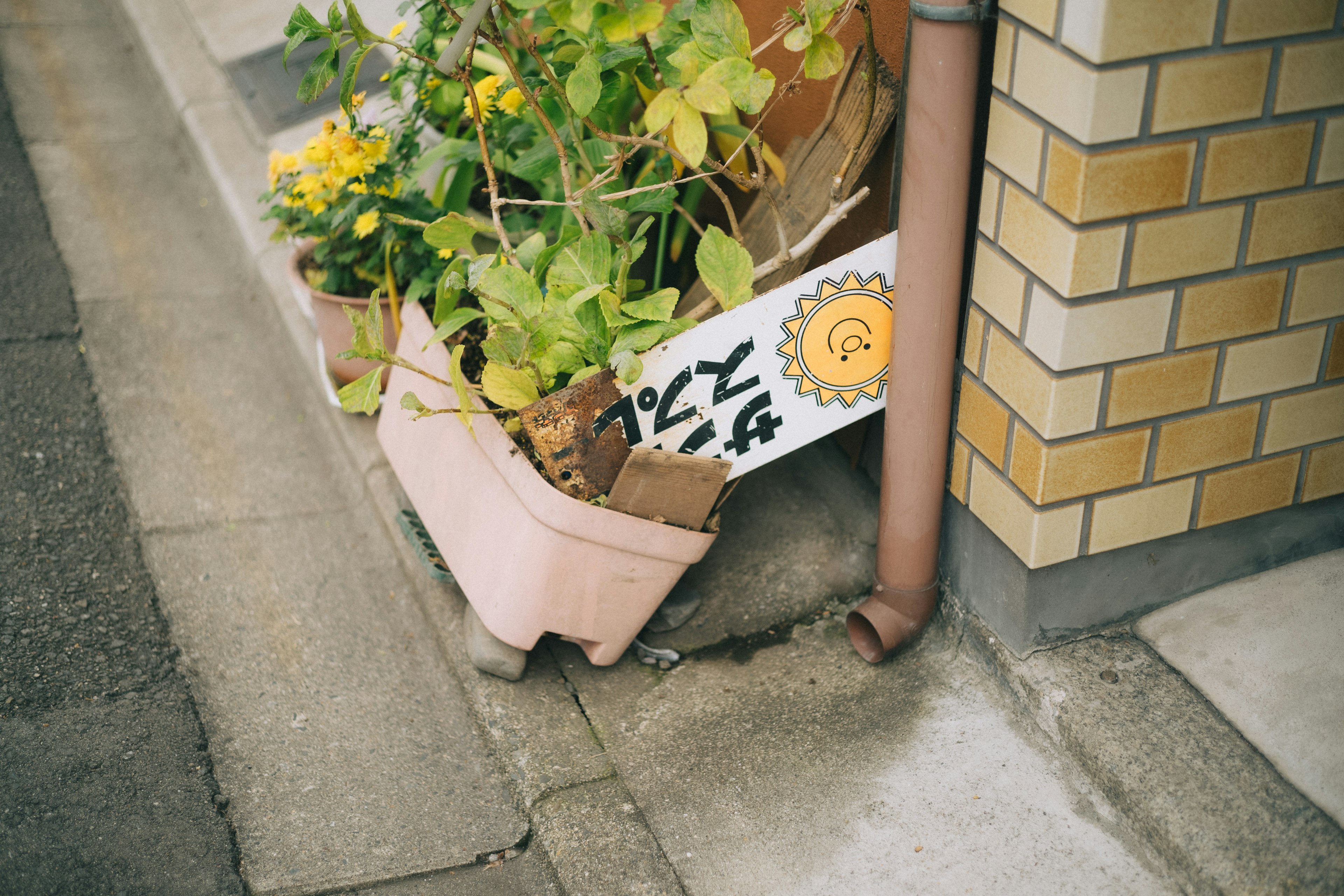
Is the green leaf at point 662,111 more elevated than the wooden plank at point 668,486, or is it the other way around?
the green leaf at point 662,111

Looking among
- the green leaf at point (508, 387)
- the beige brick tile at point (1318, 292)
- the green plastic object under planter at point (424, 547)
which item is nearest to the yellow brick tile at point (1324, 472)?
the beige brick tile at point (1318, 292)

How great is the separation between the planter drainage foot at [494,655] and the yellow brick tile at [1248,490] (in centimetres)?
123

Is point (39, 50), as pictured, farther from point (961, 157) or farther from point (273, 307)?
point (961, 157)

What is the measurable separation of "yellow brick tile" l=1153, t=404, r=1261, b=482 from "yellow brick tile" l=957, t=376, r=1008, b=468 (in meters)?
0.23

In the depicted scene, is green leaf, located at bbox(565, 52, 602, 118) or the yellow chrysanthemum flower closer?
green leaf, located at bbox(565, 52, 602, 118)

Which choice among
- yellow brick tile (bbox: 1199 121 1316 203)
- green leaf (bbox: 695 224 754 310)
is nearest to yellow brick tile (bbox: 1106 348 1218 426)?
yellow brick tile (bbox: 1199 121 1316 203)

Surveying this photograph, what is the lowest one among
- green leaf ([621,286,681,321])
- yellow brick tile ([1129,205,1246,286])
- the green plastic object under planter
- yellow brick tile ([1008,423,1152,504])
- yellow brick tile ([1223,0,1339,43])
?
the green plastic object under planter

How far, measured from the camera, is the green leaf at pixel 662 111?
5.00 feet

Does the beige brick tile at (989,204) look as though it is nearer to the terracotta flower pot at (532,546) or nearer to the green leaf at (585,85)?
the green leaf at (585,85)

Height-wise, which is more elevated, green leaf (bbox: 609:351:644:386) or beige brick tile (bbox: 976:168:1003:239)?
beige brick tile (bbox: 976:168:1003:239)

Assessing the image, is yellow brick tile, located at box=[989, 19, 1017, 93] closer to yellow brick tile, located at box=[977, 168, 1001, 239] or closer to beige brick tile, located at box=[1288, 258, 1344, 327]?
yellow brick tile, located at box=[977, 168, 1001, 239]

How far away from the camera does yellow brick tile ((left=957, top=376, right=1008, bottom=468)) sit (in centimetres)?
171

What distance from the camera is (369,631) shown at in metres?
2.26

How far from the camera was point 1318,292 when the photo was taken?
5.26 ft
